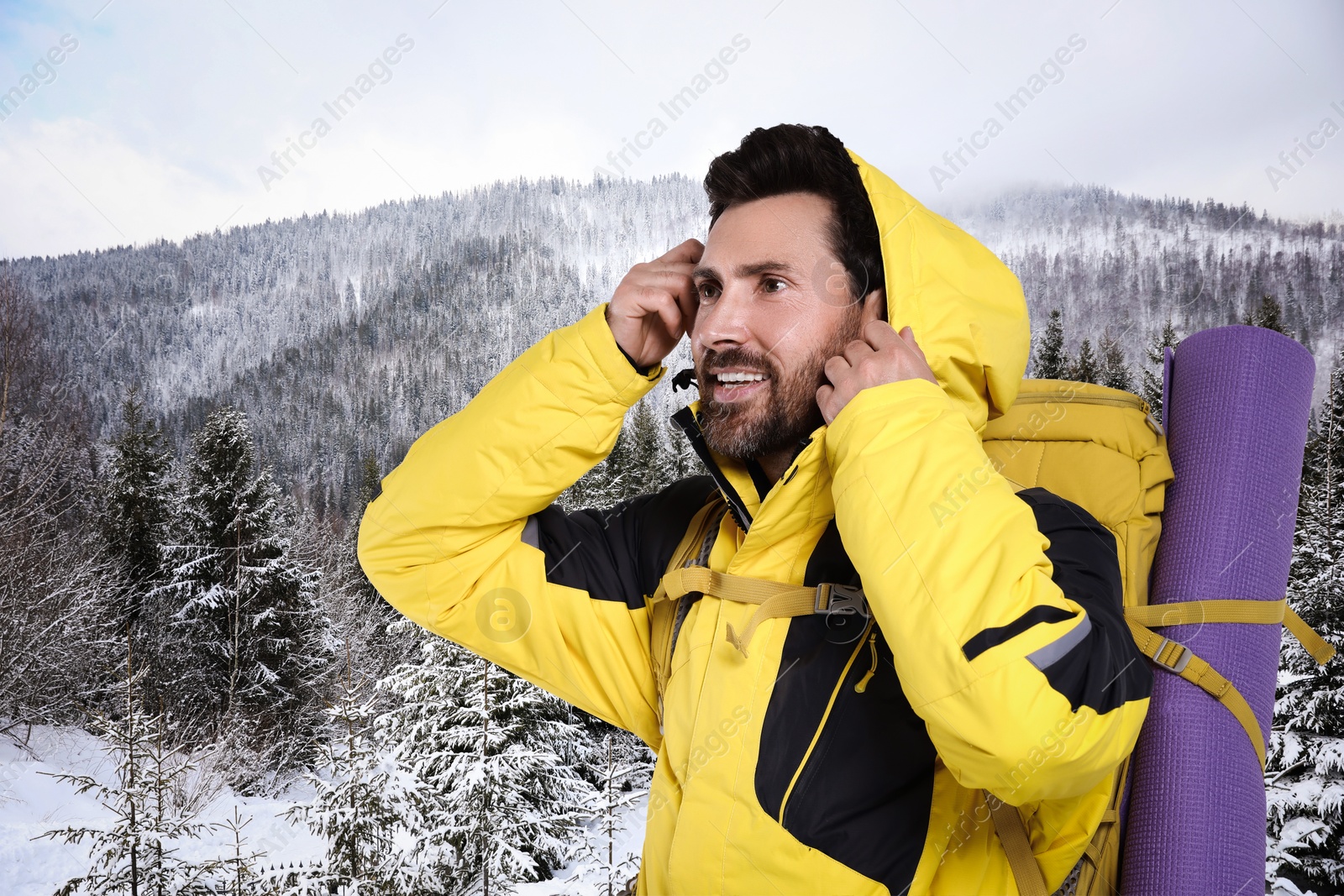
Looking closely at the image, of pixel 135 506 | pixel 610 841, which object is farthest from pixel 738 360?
pixel 135 506

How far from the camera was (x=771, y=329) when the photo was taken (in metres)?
1.92

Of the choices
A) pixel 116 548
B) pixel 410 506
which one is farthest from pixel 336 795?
pixel 116 548

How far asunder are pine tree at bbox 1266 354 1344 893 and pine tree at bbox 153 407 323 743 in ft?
76.2

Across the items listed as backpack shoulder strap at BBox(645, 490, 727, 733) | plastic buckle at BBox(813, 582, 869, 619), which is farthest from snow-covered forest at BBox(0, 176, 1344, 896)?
plastic buckle at BBox(813, 582, 869, 619)

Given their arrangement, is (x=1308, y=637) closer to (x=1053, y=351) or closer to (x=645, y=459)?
(x=645, y=459)

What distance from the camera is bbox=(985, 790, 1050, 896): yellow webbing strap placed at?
1.57 meters

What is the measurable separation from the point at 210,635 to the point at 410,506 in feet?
85.1

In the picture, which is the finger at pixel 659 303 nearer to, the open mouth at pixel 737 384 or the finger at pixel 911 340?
the open mouth at pixel 737 384

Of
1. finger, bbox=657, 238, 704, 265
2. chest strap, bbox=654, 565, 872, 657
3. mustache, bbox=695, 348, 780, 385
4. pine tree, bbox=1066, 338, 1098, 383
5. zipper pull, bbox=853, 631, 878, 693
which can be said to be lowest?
zipper pull, bbox=853, 631, 878, 693

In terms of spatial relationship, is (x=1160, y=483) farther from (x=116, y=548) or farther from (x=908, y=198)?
(x=116, y=548)

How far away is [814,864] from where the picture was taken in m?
1.52

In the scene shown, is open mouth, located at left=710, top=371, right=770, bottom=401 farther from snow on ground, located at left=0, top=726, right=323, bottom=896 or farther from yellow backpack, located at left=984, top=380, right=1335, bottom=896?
snow on ground, located at left=0, top=726, right=323, bottom=896

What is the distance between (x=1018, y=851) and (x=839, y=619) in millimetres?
559

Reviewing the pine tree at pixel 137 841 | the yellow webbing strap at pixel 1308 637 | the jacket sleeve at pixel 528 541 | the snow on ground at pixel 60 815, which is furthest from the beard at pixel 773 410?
the snow on ground at pixel 60 815
